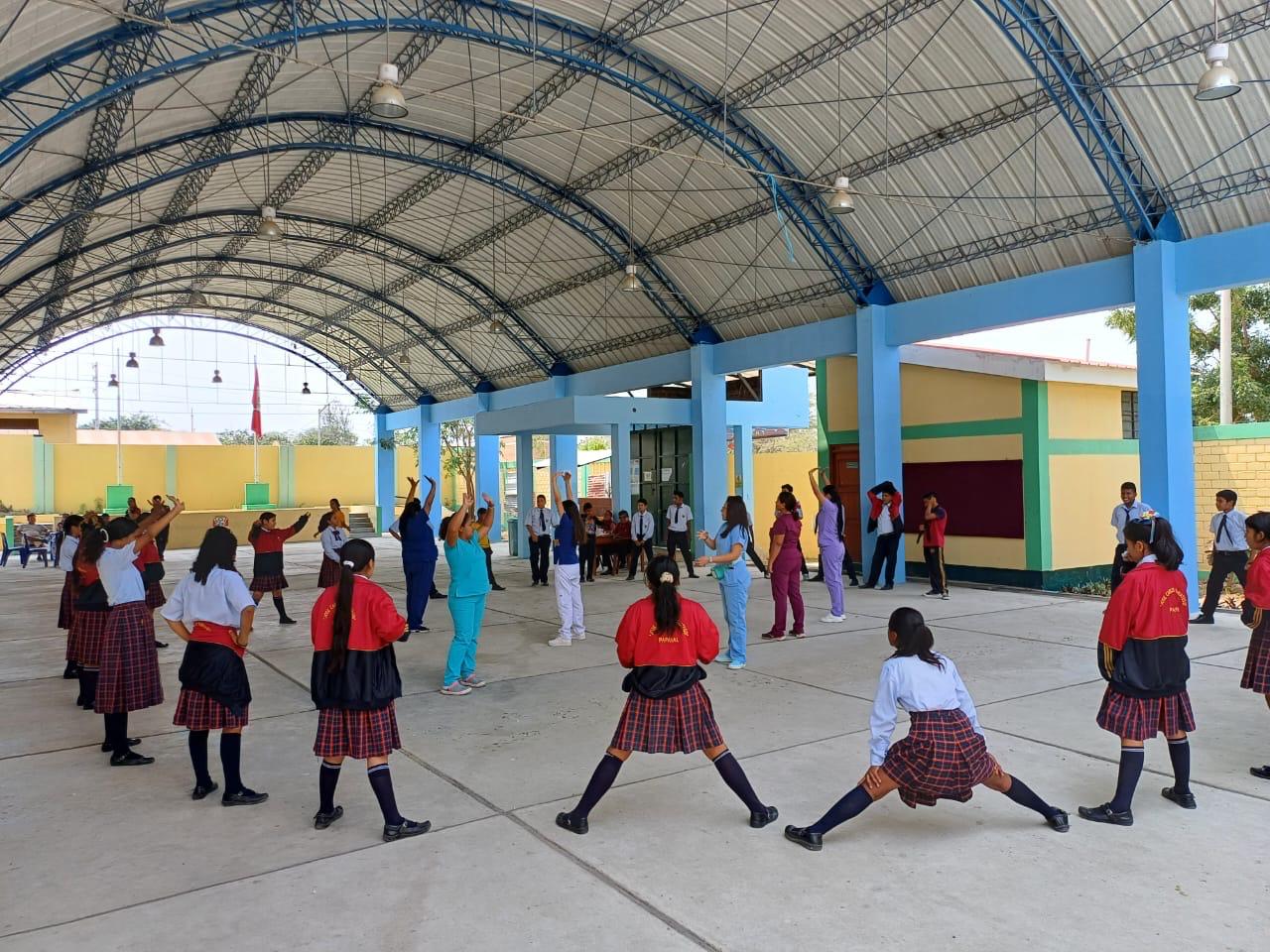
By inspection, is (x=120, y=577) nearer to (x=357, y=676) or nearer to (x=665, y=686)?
(x=357, y=676)

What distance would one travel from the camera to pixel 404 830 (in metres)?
4.48

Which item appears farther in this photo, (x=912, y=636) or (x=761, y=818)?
(x=761, y=818)

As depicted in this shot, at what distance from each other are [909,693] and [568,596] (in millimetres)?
6235

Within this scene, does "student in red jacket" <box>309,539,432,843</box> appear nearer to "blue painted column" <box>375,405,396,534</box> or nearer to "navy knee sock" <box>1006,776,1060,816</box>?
"navy knee sock" <box>1006,776,1060,816</box>

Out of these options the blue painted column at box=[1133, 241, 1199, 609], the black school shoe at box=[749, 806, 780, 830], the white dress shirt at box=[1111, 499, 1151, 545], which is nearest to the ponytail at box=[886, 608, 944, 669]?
the black school shoe at box=[749, 806, 780, 830]

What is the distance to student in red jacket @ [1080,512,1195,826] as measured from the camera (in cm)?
436

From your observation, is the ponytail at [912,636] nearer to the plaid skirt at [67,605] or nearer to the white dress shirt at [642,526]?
the plaid skirt at [67,605]

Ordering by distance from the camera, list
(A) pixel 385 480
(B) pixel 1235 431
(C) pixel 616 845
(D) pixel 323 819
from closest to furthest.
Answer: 1. (C) pixel 616 845
2. (D) pixel 323 819
3. (B) pixel 1235 431
4. (A) pixel 385 480

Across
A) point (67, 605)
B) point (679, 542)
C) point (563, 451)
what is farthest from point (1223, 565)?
point (563, 451)

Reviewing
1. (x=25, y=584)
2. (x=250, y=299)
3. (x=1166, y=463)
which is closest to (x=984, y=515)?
(x=1166, y=463)

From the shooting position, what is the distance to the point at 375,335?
31969 millimetres

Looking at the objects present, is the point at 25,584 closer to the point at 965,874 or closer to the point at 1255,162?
the point at 965,874

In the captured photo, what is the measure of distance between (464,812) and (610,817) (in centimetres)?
77

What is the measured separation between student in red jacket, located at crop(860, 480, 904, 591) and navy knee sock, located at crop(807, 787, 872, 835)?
35.5 ft
